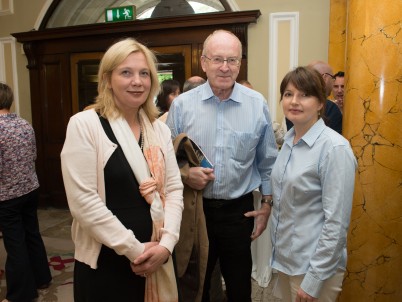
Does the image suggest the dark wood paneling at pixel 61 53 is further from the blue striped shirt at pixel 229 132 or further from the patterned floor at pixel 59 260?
the blue striped shirt at pixel 229 132

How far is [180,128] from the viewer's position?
6.17ft

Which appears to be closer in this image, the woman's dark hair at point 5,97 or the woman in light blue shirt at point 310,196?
the woman in light blue shirt at point 310,196

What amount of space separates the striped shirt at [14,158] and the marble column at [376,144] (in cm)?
221

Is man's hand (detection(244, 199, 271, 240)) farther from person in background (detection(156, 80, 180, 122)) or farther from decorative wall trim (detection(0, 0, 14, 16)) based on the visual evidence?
→ decorative wall trim (detection(0, 0, 14, 16))

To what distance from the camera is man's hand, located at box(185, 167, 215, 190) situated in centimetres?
169

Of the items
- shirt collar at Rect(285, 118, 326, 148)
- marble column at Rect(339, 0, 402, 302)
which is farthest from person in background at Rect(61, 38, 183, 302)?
marble column at Rect(339, 0, 402, 302)

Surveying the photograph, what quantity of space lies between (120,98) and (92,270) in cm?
66

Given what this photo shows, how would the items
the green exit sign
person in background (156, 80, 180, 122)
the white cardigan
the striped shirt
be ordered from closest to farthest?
1. the white cardigan
2. the striped shirt
3. person in background (156, 80, 180, 122)
4. the green exit sign

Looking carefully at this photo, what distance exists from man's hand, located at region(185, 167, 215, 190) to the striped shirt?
1.48m

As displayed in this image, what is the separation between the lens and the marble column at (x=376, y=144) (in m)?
1.98

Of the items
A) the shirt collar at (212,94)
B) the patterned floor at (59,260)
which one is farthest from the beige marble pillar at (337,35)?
the shirt collar at (212,94)

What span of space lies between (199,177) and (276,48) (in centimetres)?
297

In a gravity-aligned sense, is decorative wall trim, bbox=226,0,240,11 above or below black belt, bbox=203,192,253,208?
above

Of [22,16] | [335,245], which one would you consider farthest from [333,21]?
[22,16]
